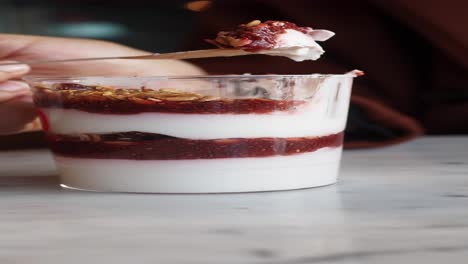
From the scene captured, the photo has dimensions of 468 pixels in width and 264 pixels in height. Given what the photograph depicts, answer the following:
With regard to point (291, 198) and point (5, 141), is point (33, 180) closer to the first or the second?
point (291, 198)

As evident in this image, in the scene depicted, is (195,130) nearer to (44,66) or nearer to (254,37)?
(254,37)

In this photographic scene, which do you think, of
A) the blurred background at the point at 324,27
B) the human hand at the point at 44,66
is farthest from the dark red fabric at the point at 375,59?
the human hand at the point at 44,66

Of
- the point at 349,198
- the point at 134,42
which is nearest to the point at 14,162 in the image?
the point at 349,198

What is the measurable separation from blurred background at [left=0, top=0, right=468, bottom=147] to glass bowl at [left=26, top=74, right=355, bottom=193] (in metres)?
0.60

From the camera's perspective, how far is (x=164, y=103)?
1.54ft

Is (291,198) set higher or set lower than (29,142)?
higher

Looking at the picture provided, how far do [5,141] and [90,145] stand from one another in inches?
19.8

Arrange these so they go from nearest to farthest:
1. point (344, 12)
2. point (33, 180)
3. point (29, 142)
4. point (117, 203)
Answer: point (117, 203) → point (33, 180) → point (29, 142) → point (344, 12)

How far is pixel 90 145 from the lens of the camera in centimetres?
49

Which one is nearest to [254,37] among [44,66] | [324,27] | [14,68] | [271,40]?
[271,40]

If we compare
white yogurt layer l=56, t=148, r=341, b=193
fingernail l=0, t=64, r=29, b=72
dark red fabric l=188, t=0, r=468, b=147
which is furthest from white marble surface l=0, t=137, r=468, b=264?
dark red fabric l=188, t=0, r=468, b=147

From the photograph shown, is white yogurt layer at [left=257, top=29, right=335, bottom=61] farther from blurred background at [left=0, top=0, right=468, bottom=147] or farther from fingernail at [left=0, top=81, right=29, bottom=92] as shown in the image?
blurred background at [left=0, top=0, right=468, bottom=147]

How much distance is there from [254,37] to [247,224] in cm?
14

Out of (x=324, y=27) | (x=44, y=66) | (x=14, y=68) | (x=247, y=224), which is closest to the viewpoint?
(x=247, y=224)
